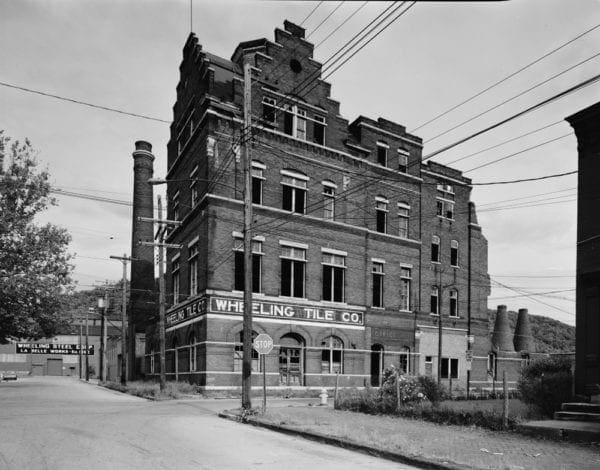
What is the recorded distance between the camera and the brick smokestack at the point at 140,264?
43.0 metres

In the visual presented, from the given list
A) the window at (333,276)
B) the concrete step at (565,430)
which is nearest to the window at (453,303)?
the window at (333,276)

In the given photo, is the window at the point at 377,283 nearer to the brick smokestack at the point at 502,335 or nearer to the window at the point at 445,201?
the window at the point at 445,201

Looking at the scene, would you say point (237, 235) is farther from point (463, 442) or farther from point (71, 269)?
point (463, 442)

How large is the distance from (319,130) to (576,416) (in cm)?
2313

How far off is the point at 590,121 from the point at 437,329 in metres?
24.4

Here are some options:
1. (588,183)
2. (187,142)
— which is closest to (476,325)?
(187,142)

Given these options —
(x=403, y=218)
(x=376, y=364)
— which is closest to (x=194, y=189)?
(x=403, y=218)

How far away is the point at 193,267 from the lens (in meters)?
31.4

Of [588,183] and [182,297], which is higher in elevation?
[588,183]

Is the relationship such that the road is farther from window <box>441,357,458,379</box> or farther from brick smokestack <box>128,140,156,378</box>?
brick smokestack <box>128,140,156,378</box>

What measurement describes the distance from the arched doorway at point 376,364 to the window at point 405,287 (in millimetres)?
3335

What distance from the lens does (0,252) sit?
109 feet

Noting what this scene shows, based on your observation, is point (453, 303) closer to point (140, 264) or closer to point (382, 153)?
point (382, 153)

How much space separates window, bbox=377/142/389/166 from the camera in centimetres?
3675
